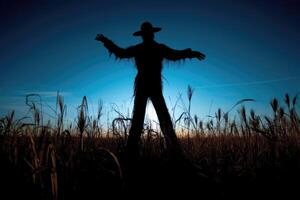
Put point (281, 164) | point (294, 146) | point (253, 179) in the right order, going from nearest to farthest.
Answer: point (253, 179)
point (281, 164)
point (294, 146)

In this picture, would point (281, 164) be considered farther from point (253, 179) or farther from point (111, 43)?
point (111, 43)

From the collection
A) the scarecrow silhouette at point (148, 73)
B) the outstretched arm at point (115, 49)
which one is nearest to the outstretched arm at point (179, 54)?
the scarecrow silhouette at point (148, 73)

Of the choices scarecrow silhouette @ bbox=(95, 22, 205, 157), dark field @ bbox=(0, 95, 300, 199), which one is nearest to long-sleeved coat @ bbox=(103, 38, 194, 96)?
scarecrow silhouette @ bbox=(95, 22, 205, 157)

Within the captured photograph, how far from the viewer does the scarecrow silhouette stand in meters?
3.45

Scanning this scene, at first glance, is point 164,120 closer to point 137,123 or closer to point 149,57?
point 137,123

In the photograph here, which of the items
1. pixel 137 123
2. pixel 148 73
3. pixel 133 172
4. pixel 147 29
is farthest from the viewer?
pixel 147 29

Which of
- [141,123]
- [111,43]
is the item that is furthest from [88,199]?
[111,43]

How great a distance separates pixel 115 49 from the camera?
388cm

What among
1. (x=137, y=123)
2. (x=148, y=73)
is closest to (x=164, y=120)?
(x=137, y=123)

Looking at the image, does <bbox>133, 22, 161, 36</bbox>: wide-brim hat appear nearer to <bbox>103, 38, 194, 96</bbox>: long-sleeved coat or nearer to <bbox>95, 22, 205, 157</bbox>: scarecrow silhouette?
<bbox>95, 22, 205, 157</bbox>: scarecrow silhouette

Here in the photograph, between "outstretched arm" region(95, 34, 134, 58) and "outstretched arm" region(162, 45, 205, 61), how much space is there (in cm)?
56

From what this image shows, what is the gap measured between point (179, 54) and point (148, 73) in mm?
641

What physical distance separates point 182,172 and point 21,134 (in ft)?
8.14

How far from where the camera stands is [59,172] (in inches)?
78.0
